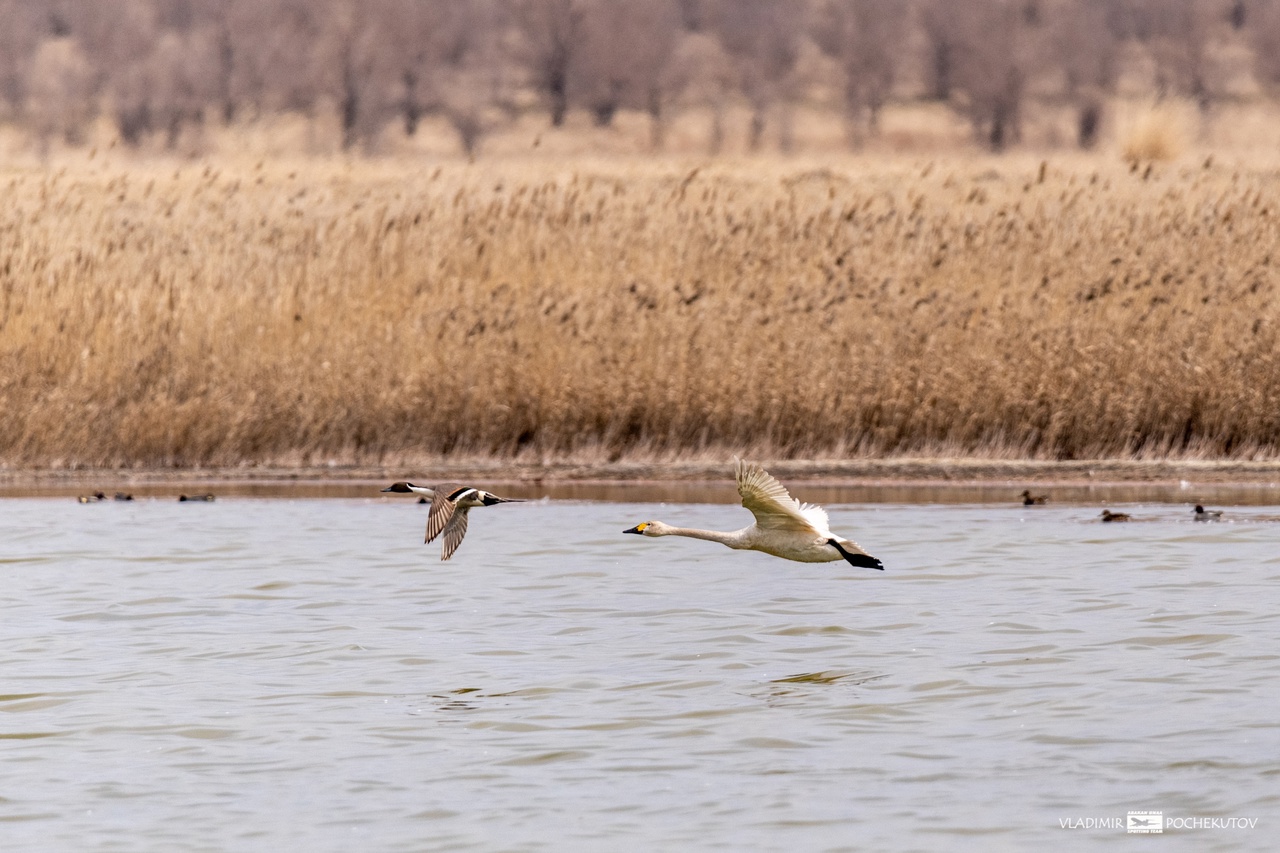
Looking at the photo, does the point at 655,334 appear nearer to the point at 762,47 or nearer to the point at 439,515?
the point at 439,515

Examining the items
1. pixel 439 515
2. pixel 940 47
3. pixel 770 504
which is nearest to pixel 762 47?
pixel 940 47

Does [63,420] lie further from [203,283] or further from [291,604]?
[291,604]

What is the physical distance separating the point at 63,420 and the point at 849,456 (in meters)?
7.15

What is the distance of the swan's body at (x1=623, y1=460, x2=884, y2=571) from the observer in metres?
10.2

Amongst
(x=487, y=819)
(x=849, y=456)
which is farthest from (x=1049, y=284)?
(x=487, y=819)

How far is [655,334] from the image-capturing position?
Result: 19531 mm

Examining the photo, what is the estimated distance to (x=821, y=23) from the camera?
83312 mm

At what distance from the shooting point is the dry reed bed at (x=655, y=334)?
18672 millimetres

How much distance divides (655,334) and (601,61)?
53224 millimetres

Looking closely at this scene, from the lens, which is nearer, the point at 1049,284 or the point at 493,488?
the point at 493,488
